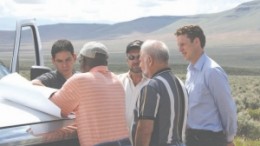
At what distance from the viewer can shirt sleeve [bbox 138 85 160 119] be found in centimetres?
371

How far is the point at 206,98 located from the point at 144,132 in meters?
1.13

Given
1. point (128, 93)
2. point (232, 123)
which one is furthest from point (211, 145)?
point (128, 93)

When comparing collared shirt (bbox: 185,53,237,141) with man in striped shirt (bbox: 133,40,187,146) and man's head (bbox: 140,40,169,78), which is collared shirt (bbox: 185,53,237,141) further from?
man's head (bbox: 140,40,169,78)

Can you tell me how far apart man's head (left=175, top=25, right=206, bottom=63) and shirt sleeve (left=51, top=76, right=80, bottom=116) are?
1.52 m

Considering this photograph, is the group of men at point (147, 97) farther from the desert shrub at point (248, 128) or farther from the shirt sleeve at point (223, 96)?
the desert shrub at point (248, 128)

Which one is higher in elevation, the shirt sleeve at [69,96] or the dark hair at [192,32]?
the dark hair at [192,32]

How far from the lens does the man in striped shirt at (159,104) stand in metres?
3.73

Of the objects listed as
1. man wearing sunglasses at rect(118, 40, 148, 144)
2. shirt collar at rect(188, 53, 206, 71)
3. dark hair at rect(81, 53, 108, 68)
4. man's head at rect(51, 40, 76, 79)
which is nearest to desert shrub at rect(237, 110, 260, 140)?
shirt collar at rect(188, 53, 206, 71)

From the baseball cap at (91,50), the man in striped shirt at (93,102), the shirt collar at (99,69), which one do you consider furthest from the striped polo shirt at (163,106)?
the baseball cap at (91,50)

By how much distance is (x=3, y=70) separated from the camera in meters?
5.05

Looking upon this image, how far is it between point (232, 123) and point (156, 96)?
1.28 meters

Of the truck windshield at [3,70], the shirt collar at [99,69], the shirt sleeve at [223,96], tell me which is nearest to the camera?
the shirt collar at [99,69]

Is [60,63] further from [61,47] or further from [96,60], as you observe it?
[96,60]

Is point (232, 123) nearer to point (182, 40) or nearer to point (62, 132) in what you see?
point (182, 40)
